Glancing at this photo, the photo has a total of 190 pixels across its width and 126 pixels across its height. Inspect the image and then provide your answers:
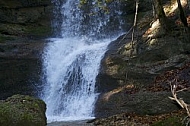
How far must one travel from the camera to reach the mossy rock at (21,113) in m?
8.16

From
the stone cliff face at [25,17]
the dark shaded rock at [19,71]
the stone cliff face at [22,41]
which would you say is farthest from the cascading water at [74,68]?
the stone cliff face at [25,17]

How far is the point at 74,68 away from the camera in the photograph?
18.8 m

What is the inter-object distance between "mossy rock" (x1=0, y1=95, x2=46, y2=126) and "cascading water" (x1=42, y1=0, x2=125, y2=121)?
6.07 metres

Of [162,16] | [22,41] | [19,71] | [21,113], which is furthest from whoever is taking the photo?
[22,41]

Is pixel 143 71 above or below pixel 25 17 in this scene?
below

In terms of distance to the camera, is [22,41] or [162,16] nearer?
[162,16]

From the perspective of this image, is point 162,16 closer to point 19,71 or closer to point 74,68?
point 74,68

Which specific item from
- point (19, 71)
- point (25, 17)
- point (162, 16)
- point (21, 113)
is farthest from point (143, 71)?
point (25, 17)

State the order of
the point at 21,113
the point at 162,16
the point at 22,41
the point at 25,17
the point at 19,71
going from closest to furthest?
the point at 21,113
the point at 162,16
the point at 19,71
the point at 22,41
the point at 25,17

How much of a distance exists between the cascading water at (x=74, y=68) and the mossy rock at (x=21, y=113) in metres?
6.07

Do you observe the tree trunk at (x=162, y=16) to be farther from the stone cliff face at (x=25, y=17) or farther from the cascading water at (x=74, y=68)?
the stone cliff face at (x=25, y=17)

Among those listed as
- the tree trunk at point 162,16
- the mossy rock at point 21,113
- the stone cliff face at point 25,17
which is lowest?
the mossy rock at point 21,113

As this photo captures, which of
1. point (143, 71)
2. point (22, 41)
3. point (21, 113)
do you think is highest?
point (22, 41)

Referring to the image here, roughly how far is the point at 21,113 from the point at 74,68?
1043 cm
